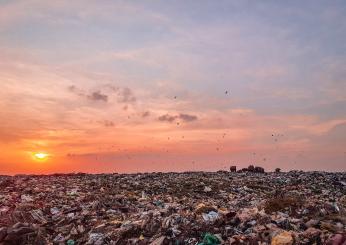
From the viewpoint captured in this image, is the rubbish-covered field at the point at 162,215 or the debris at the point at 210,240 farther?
the rubbish-covered field at the point at 162,215

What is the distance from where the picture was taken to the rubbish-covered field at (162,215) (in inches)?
372

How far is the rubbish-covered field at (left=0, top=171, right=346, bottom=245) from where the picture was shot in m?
9.45

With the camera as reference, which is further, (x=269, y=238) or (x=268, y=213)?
(x=268, y=213)

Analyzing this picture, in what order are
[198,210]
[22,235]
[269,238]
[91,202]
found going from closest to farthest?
[269,238]
[22,235]
[198,210]
[91,202]

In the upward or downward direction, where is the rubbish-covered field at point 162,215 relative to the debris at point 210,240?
upward

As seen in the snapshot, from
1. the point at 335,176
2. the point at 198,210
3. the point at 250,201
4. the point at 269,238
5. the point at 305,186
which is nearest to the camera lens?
the point at 269,238

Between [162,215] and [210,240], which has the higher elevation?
[162,215]

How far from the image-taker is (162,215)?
432 inches

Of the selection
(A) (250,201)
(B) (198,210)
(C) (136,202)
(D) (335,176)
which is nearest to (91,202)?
(C) (136,202)

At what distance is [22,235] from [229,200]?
7394 millimetres

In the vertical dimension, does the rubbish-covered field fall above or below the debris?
above

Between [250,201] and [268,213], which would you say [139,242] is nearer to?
[268,213]

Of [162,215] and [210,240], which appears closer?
[210,240]

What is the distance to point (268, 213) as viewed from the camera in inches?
437
